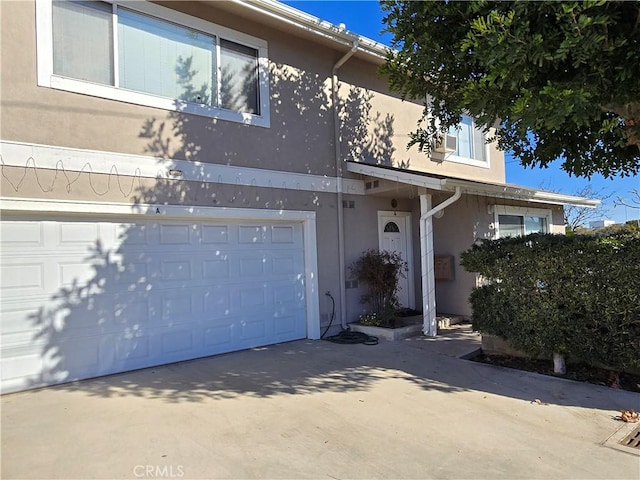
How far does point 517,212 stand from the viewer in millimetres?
11531

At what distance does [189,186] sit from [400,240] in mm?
5419

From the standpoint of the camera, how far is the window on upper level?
10891mm

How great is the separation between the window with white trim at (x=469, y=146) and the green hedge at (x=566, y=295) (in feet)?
19.5

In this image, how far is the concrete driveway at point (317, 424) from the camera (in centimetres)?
354

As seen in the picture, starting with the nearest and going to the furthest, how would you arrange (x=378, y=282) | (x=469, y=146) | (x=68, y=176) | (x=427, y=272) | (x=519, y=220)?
(x=68, y=176)
(x=427, y=272)
(x=378, y=282)
(x=519, y=220)
(x=469, y=146)

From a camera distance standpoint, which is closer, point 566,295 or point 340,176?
point 566,295

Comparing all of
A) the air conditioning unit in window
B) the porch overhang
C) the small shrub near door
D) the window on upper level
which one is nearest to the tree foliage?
the porch overhang

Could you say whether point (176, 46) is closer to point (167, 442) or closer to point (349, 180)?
point (349, 180)

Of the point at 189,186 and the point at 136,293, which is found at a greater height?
the point at 189,186

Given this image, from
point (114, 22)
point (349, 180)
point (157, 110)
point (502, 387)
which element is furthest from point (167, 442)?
point (349, 180)

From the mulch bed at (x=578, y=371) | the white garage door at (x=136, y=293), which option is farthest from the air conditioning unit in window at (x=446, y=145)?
the mulch bed at (x=578, y=371)

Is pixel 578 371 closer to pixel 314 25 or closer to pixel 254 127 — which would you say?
pixel 254 127

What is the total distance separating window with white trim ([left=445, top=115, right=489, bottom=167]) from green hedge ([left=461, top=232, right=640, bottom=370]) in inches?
234

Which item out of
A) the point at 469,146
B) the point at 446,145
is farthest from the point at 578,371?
the point at 469,146
